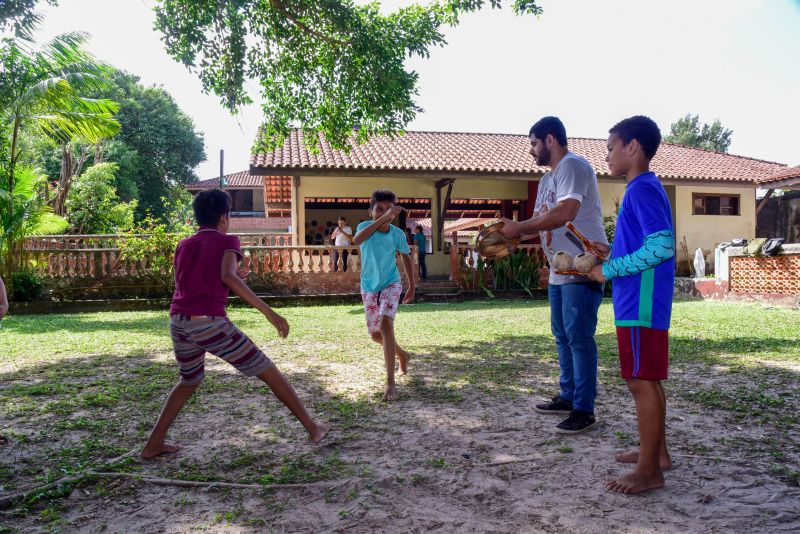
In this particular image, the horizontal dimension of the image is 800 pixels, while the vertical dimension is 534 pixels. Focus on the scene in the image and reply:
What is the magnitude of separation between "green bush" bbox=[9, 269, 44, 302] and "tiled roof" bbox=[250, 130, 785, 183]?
532 centimetres

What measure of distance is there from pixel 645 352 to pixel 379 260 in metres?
2.44

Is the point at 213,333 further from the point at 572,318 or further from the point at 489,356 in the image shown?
the point at 489,356

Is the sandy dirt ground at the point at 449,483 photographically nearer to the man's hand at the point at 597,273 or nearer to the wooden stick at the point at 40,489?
the wooden stick at the point at 40,489

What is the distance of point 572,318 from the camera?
11.3ft

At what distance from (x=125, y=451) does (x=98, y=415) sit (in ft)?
3.19

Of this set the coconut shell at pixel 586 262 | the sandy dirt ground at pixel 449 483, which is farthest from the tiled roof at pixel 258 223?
the coconut shell at pixel 586 262

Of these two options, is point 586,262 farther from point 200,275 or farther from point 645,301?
point 200,275

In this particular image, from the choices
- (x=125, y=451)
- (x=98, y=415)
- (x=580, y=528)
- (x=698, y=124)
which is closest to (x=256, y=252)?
(x=98, y=415)

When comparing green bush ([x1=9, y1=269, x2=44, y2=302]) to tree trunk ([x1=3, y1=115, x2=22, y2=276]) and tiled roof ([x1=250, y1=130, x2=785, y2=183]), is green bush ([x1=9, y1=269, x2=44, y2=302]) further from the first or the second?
tiled roof ([x1=250, y1=130, x2=785, y2=183])

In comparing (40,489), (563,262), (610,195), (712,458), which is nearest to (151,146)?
(610,195)

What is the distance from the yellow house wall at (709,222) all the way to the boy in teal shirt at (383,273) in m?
16.0

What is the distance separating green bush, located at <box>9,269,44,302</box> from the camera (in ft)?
40.9

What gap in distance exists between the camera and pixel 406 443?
3371 millimetres

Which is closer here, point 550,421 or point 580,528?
point 580,528
